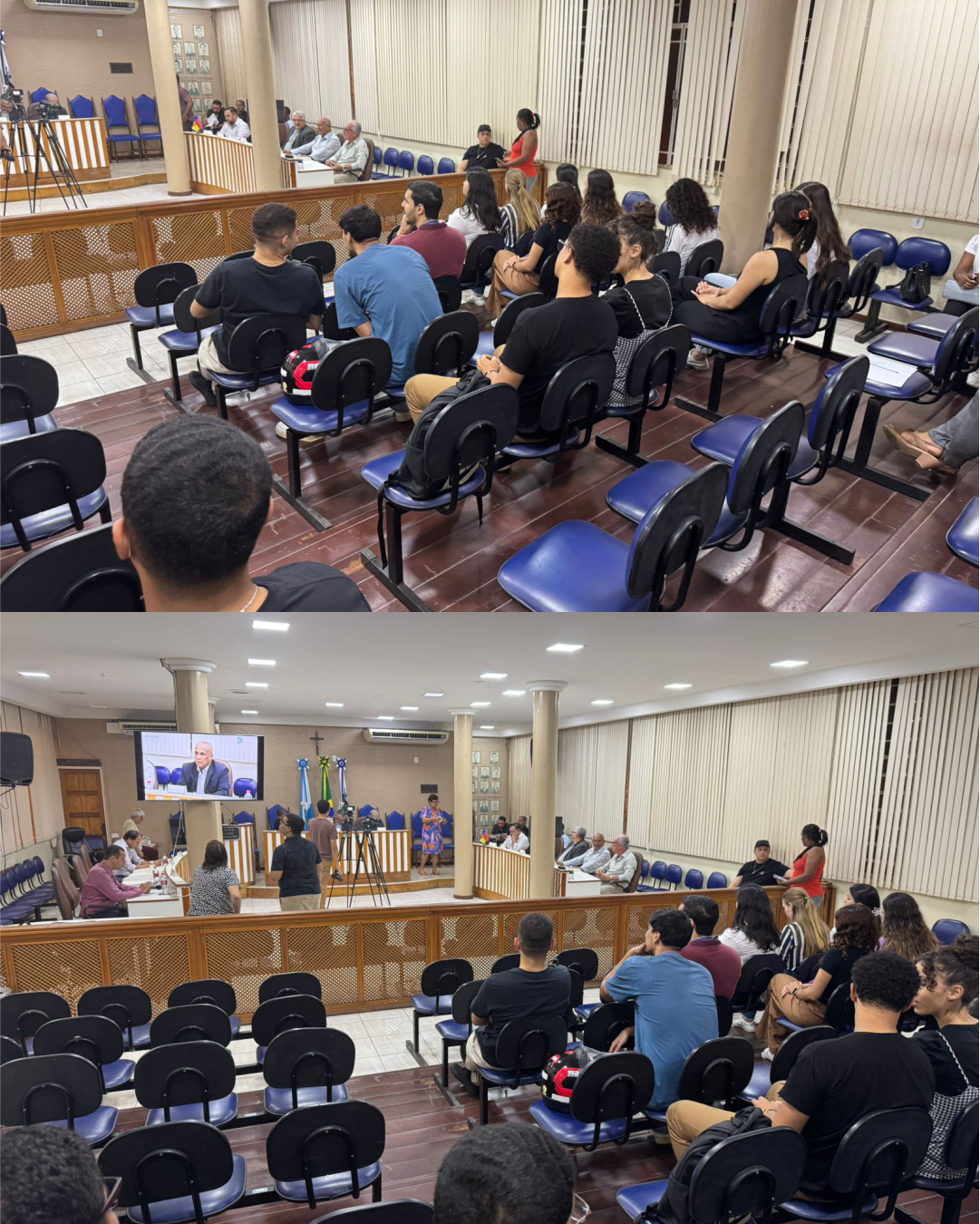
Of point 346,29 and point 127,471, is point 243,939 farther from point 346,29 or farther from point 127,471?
point 346,29

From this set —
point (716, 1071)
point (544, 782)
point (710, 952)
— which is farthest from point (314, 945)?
point (544, 782)

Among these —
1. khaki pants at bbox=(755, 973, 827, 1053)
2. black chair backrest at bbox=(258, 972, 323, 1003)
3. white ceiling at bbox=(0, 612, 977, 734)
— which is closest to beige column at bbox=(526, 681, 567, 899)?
white ceiling at bbox=(0, 612, 977, 734)

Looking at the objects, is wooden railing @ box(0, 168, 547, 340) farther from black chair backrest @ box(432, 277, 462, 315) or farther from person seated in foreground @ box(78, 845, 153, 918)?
person seated in foreground @ box(78, 845, 153, 918)

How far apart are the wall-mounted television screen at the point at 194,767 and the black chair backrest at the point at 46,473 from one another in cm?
229

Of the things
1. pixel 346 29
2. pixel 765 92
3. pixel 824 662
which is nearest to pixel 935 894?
pixel 824 662

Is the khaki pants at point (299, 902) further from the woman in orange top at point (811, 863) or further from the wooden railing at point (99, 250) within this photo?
the wooden railing at point (99, 250)

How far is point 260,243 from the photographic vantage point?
173 inches

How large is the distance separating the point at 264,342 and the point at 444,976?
12.4 feet

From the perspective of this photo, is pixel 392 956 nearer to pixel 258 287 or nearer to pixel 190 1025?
pixel 190 1025

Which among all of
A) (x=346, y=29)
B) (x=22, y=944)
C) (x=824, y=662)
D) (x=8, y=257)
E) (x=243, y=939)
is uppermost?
(x=346, y=29)

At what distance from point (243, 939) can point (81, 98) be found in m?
Answer: 17.8

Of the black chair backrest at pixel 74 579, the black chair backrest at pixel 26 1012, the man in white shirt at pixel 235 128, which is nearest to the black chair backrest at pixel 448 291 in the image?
the black chair backrest at pixel 74 579

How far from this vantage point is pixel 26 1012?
3.87m

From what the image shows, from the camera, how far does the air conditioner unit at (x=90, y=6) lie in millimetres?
15398
